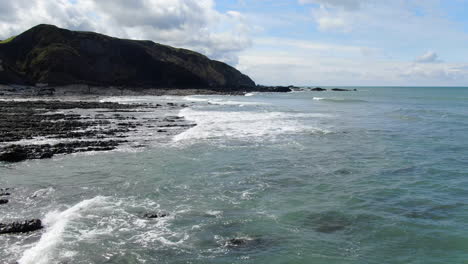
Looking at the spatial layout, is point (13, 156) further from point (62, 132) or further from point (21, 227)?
point (21, 227)

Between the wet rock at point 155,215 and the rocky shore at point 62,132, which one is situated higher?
the rocky shore at point 62,132

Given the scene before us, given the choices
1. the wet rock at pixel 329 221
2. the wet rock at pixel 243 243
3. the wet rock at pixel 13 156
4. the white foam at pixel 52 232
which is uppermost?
the wet rock at pixel 13 156

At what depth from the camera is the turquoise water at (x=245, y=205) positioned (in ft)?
29.6

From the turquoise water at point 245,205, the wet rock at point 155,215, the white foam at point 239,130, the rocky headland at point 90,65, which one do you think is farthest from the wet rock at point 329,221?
the rocky headland at point 90,65

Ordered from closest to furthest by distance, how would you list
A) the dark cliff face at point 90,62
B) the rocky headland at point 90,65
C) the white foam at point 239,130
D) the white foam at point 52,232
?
the white foam at point 52,232 → the white foam at point 239,130 → the rocky headland at point 90,65 → the dark cliff face at point 90,62

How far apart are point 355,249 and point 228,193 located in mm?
5530

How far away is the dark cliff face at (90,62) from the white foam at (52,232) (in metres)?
81.1

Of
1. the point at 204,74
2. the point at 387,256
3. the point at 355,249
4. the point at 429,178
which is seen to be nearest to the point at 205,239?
the point at 355,249

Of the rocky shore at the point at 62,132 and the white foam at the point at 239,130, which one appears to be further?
the white foam at the point at 239,130

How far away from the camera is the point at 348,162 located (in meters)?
18.9

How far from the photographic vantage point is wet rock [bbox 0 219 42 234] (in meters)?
9.66

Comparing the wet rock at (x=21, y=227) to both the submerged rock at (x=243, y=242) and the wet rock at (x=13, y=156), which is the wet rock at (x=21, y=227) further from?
the wet rock at (x=13, y=156)

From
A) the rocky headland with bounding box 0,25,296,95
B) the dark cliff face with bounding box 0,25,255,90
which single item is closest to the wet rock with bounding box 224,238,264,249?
the rocky headland with bounding box 0,25,296,95

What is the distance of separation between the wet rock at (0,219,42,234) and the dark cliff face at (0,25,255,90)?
270 ft
